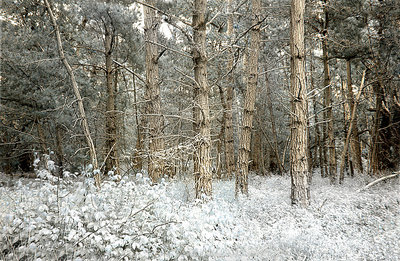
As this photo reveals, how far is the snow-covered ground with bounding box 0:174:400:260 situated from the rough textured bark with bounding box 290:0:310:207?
1.75 feet

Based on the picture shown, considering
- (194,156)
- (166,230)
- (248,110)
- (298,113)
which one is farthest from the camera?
(248,110)

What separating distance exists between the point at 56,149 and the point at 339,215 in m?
12.1

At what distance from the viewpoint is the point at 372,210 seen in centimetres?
627

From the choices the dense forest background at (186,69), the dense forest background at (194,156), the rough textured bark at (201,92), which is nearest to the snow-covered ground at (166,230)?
the dense forest background at (194,156)

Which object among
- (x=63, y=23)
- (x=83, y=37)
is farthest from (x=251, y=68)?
(x=63, y=23)

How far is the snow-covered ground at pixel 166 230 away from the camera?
380 cm

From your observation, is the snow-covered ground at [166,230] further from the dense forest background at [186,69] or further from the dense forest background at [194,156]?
the dense forest background at [186,69]

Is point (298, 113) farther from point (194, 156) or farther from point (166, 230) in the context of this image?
point (166, 230)

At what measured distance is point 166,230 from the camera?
14.3ft

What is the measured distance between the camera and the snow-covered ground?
3.80 metres

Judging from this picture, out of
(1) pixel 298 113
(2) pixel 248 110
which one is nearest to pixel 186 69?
(2) pixel 248 110

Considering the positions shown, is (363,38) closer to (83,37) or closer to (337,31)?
(337,31)

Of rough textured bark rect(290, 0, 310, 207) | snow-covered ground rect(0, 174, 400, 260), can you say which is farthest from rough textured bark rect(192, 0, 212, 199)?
rough textured bark rect(290, 0, 310, 207)

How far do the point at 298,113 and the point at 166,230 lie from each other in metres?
4.18
